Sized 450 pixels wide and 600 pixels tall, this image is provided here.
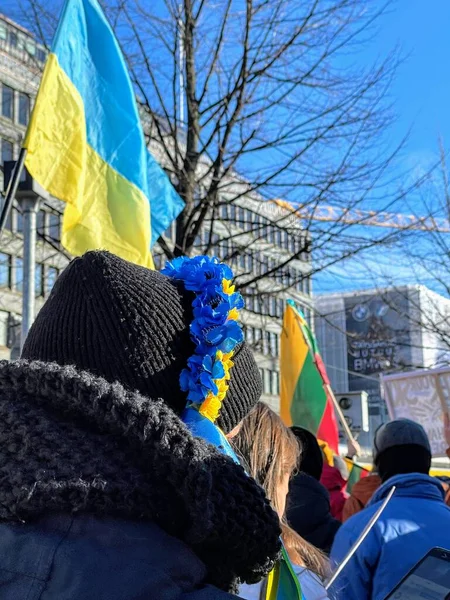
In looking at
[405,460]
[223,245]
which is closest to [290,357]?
[223,245]

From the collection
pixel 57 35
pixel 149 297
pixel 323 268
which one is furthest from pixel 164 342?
pixel 323 268

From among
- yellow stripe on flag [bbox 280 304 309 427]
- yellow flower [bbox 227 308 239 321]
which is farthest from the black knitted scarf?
yellow stripe on flag [bbox 280 304 309 427]

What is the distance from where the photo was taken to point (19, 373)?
1.05m

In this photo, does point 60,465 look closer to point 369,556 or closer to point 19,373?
point 19,373

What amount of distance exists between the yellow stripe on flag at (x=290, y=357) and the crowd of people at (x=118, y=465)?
7.02 metres

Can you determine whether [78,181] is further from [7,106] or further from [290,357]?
[7,106]

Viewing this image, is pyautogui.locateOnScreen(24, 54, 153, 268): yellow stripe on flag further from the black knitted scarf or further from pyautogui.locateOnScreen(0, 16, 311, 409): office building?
the black knitted scarf

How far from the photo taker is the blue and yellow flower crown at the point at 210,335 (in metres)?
1.17

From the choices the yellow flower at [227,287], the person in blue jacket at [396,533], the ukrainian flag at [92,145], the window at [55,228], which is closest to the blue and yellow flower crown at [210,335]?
the yellow flower at [227,287]

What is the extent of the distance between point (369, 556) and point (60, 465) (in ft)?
6.46

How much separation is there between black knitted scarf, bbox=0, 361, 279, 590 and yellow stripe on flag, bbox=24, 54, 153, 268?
3.66 metres

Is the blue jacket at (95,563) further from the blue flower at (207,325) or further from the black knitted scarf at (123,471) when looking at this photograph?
the blue flower at (207,325)

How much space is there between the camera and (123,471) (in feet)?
3.15

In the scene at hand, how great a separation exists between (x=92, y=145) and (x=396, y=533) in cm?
344
